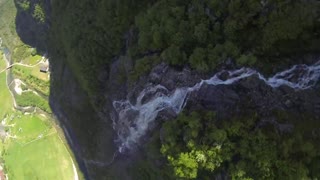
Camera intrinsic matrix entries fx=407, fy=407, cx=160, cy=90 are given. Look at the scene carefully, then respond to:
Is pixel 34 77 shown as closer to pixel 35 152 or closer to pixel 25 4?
pixel 25 4

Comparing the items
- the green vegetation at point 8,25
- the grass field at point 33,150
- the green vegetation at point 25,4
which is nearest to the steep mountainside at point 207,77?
the grass field at point 33,150

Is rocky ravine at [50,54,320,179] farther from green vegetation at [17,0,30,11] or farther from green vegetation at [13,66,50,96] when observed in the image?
green vegetation at [17,0,30,11]

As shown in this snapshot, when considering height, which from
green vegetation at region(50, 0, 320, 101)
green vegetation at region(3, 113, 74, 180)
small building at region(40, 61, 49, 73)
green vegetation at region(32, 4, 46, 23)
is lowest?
green vegetation at region(3, 113, 74, 180)

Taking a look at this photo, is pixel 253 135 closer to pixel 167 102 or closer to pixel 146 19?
pixel 167 102

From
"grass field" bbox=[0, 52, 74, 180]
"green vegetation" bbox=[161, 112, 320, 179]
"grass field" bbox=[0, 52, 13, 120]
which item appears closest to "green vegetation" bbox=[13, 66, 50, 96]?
"grass field" bbox=[0, 52, 13, 120]

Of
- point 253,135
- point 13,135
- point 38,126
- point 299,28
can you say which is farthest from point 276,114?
point 13,135

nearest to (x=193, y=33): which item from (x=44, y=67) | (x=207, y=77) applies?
(x=207, y=77)

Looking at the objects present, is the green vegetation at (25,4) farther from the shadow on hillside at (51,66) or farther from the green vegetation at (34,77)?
the green vegetation at (34,77)
